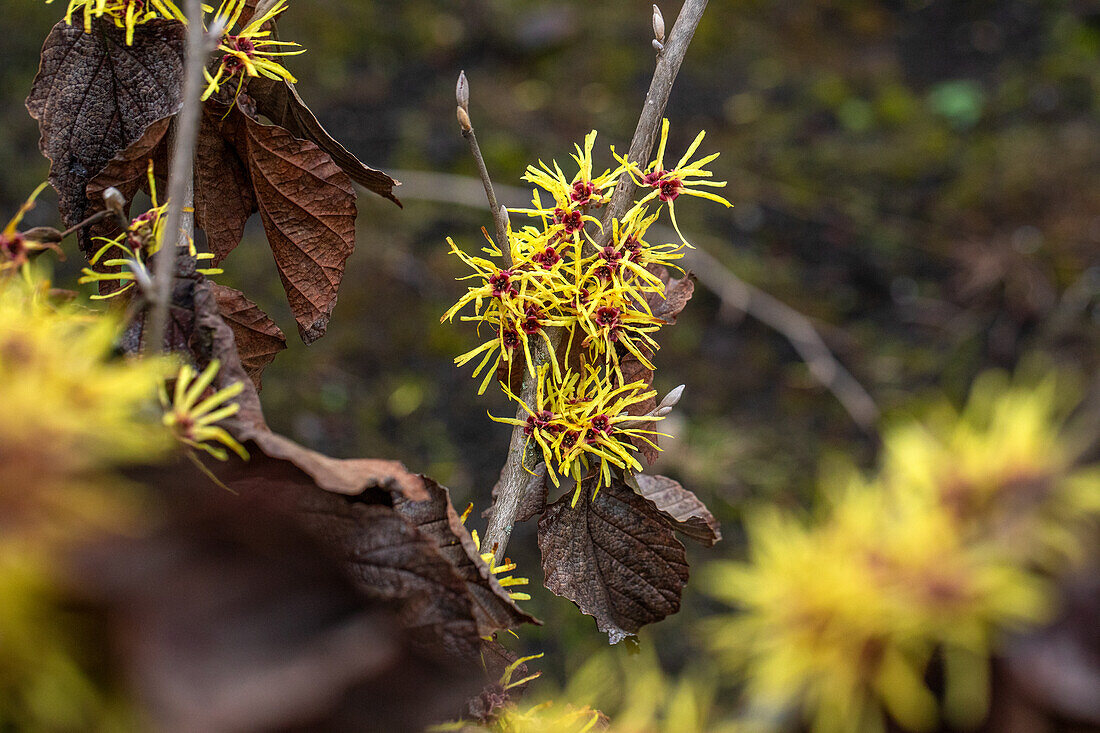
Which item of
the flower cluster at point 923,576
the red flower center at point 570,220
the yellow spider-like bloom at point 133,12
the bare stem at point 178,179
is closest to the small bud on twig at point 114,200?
the bare stem at point 178,179

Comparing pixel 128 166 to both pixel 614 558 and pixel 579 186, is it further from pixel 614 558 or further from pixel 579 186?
pixel 614 558

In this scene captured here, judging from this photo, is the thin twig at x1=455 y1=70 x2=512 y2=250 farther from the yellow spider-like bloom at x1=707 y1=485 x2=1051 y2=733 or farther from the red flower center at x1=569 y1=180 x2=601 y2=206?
the yellow spider-like bloom at x1=707 y1=485 x2=1051 y2=733

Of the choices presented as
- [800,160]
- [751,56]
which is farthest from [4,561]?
[751,56]

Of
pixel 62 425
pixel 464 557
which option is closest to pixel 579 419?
pixel 464 557

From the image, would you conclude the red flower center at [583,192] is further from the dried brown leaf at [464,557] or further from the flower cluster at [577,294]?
the dried brown leaf at [464,557]

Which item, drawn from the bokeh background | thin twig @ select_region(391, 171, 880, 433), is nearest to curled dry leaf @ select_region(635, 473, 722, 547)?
the bokeh background

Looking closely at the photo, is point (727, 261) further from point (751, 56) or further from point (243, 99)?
point (243, 99)
